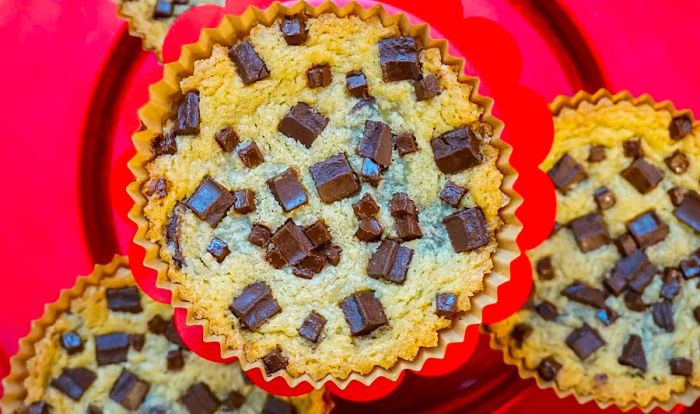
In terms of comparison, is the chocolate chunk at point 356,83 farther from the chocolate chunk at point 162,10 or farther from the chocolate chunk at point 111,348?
the chocolate chunk at point 111,348

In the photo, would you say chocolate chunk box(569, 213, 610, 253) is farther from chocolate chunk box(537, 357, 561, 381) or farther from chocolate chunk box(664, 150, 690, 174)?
chocolate chunk box(537, 357, 561, 381)

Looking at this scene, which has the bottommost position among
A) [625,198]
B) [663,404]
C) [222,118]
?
[663,404]

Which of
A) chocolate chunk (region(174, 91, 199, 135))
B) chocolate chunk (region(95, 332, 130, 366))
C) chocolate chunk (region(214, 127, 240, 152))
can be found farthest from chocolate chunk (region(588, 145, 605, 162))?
chocolate chunk (region(95, 332, 130, 366))

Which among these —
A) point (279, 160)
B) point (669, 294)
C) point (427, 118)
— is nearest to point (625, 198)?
point (669, 294)

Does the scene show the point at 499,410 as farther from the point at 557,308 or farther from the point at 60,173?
the point at 60,173

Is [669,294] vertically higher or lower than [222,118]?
lower

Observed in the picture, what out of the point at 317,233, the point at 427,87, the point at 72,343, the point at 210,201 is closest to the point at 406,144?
the point at 427,87
